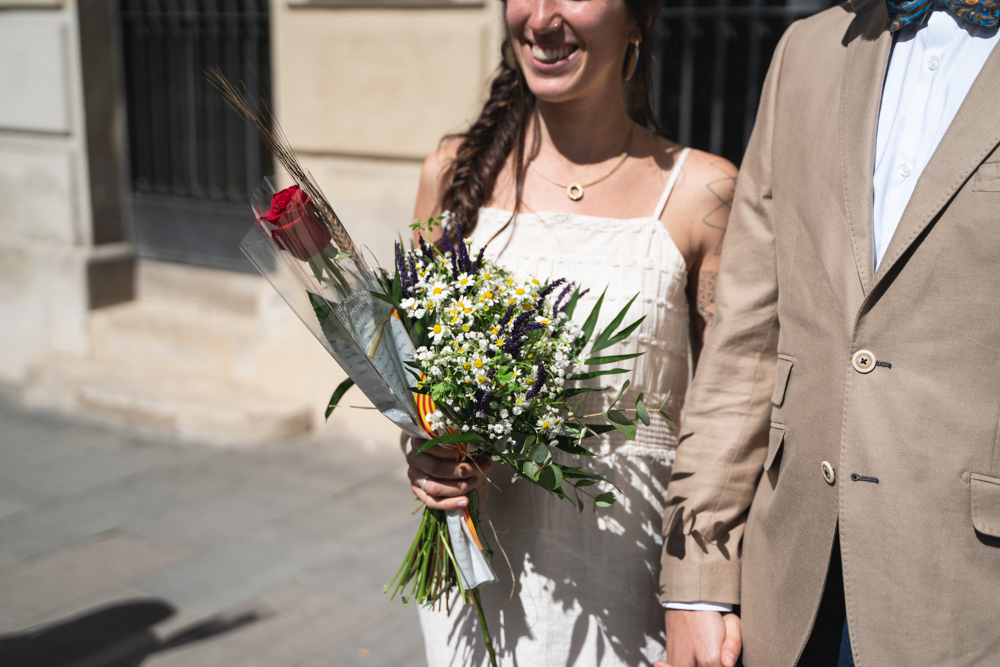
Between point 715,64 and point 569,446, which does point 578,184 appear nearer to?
point 569,446

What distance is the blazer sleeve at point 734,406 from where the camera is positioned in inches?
69.1

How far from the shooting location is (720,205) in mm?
2096

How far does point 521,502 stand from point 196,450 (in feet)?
12.8

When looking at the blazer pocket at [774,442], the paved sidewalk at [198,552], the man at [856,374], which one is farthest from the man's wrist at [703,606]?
the paved sidewalk at [198,552]

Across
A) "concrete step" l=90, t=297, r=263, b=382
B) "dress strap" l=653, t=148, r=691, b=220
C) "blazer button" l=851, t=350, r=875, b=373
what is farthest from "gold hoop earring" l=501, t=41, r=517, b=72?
"concrete step" l=90, t=297, r=263, b=382

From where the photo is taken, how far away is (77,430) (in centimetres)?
575

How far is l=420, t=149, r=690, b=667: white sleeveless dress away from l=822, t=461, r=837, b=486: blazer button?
1.84ft

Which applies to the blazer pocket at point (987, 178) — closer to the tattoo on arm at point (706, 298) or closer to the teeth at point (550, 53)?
the tattoo on arm at point (706, 298)

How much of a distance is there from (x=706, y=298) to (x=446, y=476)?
77 centimetres

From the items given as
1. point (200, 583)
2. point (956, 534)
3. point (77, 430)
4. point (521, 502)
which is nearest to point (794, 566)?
point (956, 534)

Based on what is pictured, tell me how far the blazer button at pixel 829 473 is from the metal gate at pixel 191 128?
511cm

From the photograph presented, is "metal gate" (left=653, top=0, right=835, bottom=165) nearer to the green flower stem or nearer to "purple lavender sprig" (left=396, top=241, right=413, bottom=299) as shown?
"purple lavender sprig" (left=396, top=241, right=413, bottom=299)

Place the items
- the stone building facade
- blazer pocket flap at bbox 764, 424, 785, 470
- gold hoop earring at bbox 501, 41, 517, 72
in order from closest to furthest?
blazer pocket flap at bbox 764, 424, 785, 470 → gold hoop earring at bbox 501, 41, 517, 72 → the stone building facade

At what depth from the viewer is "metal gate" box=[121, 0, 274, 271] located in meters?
6.07
